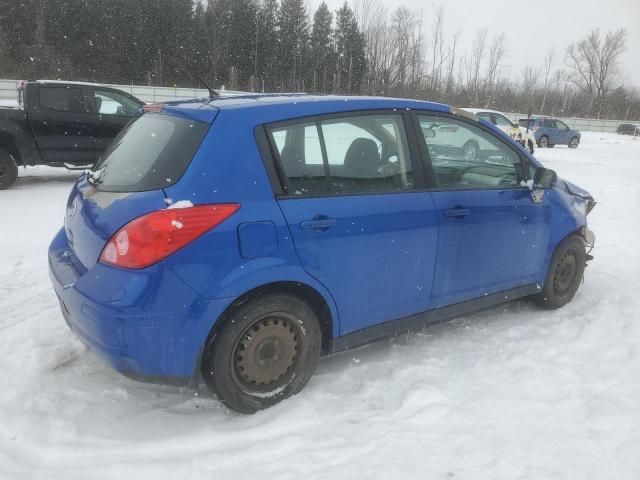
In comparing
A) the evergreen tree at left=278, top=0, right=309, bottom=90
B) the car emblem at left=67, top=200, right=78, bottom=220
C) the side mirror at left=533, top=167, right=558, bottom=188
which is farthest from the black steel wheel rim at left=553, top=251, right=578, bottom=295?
the evergreen tree at left=278, top=0, right=309, bottom=90

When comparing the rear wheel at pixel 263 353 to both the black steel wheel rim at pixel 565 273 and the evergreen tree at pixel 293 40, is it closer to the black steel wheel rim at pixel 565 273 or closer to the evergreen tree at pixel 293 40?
the black steel wheel rim at pixel 565 273

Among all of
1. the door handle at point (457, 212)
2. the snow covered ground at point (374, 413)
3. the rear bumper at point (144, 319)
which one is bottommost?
the snow covered ground at point (374, 413)

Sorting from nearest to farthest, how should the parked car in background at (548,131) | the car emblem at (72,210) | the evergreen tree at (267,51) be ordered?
the car emblem at (72,210) < the parked car in background at (548,131) < the evergreen tree at (267,51)

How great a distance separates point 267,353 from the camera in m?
2.75

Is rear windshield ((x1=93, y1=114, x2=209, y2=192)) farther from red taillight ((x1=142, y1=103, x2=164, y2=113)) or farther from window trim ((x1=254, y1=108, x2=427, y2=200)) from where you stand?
window trim ((x1=254, y1=108, x2=427, y2=200))

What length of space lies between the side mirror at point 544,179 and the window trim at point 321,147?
3.79 feet

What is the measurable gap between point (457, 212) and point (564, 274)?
1.68 metres

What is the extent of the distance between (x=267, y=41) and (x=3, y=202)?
52330mm

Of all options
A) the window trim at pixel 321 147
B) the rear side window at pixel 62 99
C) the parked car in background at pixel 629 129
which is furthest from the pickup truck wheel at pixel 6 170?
the parked car in background at pixel 629 129

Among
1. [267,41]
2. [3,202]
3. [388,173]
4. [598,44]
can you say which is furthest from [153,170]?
[598,44]

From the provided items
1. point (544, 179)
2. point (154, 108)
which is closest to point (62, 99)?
point (154, 108)

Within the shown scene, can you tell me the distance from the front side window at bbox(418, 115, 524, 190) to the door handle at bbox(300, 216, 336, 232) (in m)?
0.91

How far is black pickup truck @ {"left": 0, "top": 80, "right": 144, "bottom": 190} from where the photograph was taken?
28.4 ft

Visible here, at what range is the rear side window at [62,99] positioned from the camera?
9.09 metres
